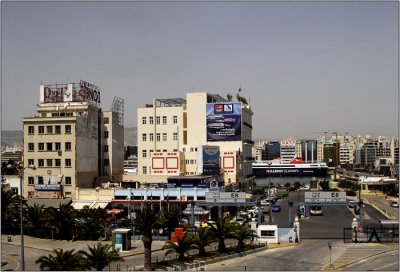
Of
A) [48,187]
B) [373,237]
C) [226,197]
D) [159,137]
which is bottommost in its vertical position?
[373,237]

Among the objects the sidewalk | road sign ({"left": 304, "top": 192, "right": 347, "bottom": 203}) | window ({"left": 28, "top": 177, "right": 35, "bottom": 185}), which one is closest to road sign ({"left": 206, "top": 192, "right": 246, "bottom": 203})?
road sign ({"left": 304, "top": 192, "right": 347, "bottom": 203})

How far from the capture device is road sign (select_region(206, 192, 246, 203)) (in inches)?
2271

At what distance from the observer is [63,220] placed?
55.8m

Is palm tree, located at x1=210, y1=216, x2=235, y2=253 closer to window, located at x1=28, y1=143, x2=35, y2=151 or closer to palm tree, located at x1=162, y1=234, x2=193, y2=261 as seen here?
palm tree, located at x1=162, y1=234, x2=193, y2=261

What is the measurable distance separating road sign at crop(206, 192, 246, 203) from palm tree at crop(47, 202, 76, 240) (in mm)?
13774

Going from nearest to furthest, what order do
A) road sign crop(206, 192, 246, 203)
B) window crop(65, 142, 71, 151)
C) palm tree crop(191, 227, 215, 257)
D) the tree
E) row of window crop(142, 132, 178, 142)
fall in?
palm tree crop(191, 227, 215, 257), road sign crop(206, 192, 246, 203), the tree, window crop(65, 142, 71, 151), row of window crop(142, 132, 178, 142)

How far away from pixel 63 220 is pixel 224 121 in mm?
50880

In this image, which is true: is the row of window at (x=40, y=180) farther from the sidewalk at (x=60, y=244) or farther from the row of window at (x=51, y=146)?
the sidewalk at (x=60, y=244)

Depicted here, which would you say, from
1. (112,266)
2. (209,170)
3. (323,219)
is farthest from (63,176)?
(112,266)

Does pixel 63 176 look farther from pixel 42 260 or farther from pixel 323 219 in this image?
pixel 42 260

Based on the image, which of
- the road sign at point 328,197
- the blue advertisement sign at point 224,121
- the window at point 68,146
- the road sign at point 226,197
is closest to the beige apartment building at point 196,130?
the blue advertisement sign at point 224,121

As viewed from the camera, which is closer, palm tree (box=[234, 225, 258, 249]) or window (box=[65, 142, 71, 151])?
palm tree (box=[234, 225, 258, 249])

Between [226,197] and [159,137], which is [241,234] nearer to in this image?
[226,197]

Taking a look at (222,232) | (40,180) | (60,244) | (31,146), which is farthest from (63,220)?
(31,146)
